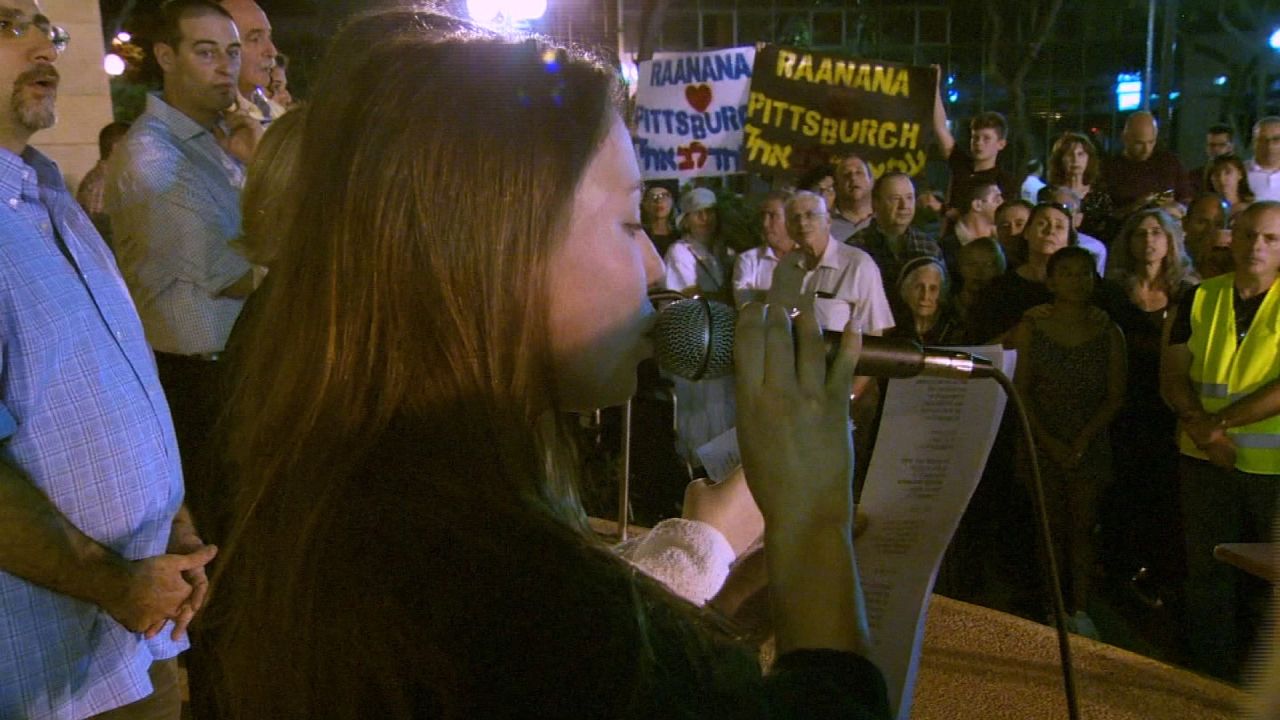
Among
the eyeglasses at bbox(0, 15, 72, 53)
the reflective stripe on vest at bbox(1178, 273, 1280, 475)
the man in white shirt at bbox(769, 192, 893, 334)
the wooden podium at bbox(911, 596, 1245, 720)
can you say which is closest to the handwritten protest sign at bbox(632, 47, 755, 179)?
the man in white shirt at bbox(769, 192, 893, 334)

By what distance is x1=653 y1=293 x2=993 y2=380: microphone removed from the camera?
1202 millimetres

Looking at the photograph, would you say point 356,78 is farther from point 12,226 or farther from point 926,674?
point 926,674

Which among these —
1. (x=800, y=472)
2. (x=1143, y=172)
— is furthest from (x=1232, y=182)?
(x=800, y=472)

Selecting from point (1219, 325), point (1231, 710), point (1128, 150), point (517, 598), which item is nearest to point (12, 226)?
point (517, 598)

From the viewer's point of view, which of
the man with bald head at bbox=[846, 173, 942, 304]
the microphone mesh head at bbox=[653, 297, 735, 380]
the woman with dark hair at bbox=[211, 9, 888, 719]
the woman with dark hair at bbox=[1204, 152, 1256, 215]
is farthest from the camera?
the woman with dark hair at bbox=[1204, 152, 1256, 215]

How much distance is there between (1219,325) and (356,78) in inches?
157

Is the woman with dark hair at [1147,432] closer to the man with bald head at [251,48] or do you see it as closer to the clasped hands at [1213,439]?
the clasped hands at [1213,439]

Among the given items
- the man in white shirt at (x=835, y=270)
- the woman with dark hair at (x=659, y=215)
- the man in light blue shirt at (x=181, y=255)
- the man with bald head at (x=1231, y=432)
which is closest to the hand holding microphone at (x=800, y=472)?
the man in light blue shirt at (x=181, y=255)

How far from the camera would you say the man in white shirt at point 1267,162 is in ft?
20.8

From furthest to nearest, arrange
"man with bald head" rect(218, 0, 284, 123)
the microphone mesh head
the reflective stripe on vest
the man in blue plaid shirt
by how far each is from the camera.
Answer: the reflective stripe on vest, "man with bald head" rect(218, 0, 284, 123), the man in blue plaid shirt, the microphone mesh head

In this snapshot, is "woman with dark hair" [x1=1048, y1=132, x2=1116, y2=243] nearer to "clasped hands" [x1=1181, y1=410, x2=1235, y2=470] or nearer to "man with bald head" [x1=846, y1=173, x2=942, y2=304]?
"man with bald head" [x1=846, y1=173, x2=942, y2=304]

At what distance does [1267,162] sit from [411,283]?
6.94 m

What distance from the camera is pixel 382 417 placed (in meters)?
0.97

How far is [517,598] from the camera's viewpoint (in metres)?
0.81
